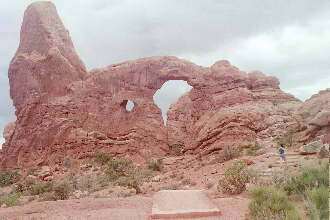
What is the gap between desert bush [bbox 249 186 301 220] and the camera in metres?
5.29

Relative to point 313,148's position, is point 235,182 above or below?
below

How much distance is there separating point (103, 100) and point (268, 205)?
2236cm

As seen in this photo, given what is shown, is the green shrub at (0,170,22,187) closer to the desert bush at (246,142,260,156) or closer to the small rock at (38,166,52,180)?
the small rock at (38,166,52,180)

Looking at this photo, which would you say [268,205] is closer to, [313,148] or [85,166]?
[313,148]

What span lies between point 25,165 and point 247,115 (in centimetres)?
1925

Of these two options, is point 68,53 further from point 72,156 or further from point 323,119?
point 323,119

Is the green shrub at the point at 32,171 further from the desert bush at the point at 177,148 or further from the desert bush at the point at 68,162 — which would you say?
the desert bush at the point at 177,148

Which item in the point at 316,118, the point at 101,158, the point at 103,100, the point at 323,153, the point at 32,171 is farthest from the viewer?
the point at 103,100

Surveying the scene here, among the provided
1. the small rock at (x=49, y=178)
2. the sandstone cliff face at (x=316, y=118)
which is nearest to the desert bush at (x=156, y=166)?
the small rock at (x=49, y=178)

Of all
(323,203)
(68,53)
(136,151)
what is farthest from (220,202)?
(68,53)

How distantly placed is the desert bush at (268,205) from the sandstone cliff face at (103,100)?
1706cm

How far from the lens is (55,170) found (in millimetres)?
22938

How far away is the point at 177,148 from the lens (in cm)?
2606

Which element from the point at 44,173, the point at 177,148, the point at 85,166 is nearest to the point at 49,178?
the point at 44,173
